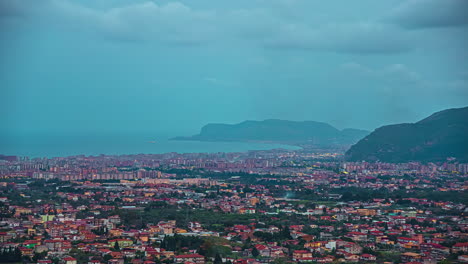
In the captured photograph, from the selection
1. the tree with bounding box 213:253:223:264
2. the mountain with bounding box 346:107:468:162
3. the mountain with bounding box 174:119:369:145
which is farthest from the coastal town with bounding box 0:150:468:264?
the mountain with bounding box 174:119:369:145

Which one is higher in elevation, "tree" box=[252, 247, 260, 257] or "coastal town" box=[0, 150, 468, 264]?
"coastal town" box=[0, 150, 468, 264]

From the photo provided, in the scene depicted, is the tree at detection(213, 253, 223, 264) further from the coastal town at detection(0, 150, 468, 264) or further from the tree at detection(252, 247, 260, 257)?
the tree at detection(252, 247, 260, 257)

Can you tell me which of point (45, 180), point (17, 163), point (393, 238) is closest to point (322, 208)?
point (393, 238)

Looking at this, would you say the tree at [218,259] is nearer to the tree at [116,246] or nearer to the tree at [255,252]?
the tree at [255,252]

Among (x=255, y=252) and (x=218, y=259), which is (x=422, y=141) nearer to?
(x=255, y=252)

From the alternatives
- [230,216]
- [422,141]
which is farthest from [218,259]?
→ [422,141]

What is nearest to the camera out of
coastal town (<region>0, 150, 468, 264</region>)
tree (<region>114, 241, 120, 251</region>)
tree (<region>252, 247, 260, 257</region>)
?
tree (<region>252, 247, 260, 257</region>)

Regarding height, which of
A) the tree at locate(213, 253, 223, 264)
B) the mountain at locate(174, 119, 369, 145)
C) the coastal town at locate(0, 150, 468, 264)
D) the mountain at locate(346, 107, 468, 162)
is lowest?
the tree at locate(213, 253, 223, 264)

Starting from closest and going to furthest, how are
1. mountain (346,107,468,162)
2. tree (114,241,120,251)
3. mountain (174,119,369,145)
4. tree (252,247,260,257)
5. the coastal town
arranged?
tree (252,247,260,257)
the coastal town
tree (114,241,120,251)
mountain (346,107,468,162)
mountain (174,119,369,145)
